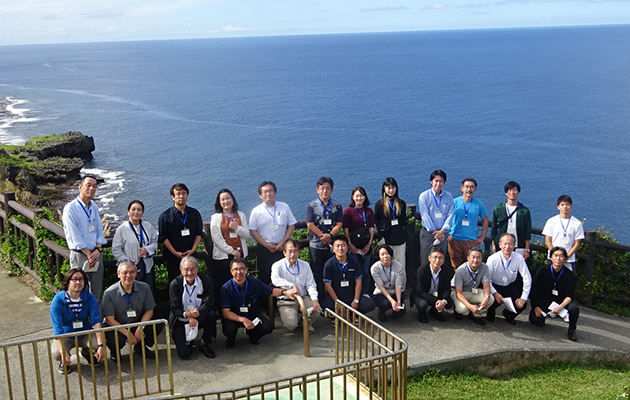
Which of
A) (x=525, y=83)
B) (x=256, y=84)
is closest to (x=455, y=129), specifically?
(x=525, y=83)

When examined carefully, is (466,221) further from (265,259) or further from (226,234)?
(226,234)

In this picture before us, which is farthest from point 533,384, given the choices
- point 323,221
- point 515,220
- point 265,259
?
point 265,259

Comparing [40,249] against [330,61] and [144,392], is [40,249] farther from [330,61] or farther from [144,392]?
[330,61]

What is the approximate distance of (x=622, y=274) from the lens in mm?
10453

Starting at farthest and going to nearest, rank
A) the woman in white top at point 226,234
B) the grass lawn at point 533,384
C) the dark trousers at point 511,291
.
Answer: the dark trousers at point 511,291
the woman in white top at point 226,234
the grass lawn at point 533,384

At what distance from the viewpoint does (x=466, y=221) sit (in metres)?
10.3

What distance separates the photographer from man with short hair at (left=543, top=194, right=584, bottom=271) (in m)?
9.95

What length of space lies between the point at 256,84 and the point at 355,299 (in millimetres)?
114490

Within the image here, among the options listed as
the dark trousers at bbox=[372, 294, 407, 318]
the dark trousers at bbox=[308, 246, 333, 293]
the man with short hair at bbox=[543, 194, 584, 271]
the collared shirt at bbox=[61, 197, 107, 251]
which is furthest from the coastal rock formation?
the man with short hair at bbox=[543, 194, 584, 271]

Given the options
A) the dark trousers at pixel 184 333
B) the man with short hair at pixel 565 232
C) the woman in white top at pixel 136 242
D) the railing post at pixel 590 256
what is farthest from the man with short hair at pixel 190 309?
the railing post at pixel 590 256

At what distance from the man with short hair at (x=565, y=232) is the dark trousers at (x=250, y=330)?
186 inches

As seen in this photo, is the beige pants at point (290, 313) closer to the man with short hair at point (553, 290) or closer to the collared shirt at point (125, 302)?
the collared shirt at point (125, 302)

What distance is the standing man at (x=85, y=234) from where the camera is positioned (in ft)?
27.7

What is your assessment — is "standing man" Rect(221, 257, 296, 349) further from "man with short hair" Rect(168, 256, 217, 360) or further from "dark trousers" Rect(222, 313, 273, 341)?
"man with short hair" Rect(168, 256, 217, 360)
